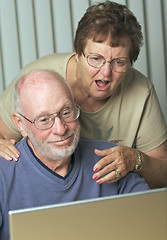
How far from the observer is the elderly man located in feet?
4.43

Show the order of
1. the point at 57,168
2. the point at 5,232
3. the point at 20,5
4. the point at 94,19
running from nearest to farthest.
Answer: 1. the point at 5,232
2. the point at 57,168
3. the point at 94,19
4. the point at 20,5

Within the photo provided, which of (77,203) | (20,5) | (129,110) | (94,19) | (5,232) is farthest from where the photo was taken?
(20,5)

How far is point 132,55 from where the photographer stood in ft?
5.60

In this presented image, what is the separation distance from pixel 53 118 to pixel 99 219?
588mm

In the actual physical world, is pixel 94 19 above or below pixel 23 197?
above

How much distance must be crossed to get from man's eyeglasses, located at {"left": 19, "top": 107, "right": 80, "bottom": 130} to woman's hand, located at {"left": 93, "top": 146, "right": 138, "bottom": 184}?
0.49ft

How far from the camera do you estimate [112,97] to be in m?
1.87

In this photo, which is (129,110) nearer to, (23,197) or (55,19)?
(23,197)

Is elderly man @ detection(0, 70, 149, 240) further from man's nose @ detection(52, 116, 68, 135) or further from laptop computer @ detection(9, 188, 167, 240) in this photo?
laptop computer @ detection(9, 188, 167, 240)

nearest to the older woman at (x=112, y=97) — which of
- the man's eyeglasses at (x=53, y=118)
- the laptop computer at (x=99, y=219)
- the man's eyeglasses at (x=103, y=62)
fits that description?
the man's eyeglasses at (x=103, y=62)

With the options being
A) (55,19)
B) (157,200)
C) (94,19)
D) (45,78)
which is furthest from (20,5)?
(157,200)

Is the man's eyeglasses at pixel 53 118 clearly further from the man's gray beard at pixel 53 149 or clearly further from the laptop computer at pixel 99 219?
the laptop computer at pixel 99 219

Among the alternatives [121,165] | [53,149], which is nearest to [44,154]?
[53,149]

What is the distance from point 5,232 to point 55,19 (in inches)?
66.1
